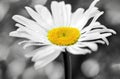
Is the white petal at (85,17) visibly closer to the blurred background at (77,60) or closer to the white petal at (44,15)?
the white petal at (44,15)

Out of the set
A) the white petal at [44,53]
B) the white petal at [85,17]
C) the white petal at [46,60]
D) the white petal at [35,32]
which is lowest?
the white petal at [46,60]

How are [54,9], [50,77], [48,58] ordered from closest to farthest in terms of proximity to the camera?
[48,58] → [54,9] → [50,77]

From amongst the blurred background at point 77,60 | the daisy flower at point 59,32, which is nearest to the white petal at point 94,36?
the daisy flower at point 59,32

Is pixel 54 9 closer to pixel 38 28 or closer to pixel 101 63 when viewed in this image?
pixel 38 28

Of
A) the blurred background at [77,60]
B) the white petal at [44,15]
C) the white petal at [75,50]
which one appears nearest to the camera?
the white petal at [75,50]

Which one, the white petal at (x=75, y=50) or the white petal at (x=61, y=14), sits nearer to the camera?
the white petal at (x=75, y=50)

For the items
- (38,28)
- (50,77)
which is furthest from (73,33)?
(50,77)

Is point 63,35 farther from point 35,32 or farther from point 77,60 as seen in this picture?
point 77,60
